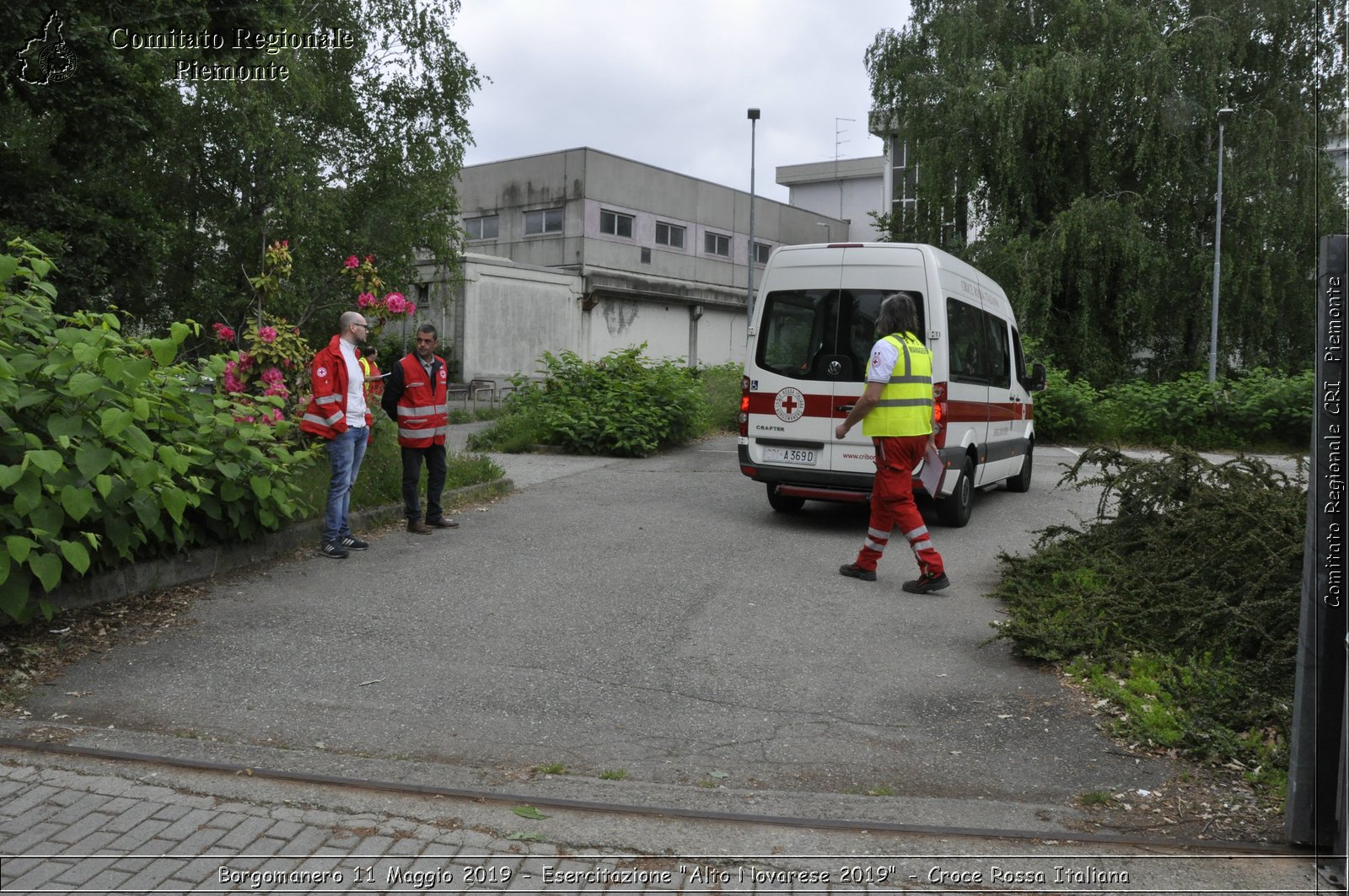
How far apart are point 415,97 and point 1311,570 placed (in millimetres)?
27220

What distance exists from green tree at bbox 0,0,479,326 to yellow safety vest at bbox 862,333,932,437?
1021cm

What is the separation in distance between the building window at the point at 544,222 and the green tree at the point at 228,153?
1221cm

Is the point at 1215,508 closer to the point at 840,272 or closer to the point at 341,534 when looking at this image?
the point at 840,272

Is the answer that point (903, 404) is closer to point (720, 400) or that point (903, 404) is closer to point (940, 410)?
point (940, 410)

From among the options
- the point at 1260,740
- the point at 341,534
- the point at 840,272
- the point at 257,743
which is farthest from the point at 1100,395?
the point at 257,743

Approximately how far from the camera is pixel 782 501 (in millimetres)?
11578

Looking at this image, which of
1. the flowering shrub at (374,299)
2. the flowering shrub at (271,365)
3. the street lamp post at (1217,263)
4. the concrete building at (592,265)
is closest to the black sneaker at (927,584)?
the flowering shrub at (271,365)

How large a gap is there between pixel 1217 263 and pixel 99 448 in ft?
84.9

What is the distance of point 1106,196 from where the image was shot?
90.4 feet

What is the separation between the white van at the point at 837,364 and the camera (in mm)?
10195

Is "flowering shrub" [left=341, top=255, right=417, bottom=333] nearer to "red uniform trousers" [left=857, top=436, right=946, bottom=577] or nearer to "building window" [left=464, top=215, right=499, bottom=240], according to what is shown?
"red uniform trousers" [left=857, top=436, right=946, bottom=577]

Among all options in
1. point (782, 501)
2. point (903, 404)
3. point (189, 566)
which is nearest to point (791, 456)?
point (782, 501)

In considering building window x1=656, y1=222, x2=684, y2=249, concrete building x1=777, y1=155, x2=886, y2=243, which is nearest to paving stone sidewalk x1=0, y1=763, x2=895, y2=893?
building window x1=656, y1=222, x2=684, y2=249
